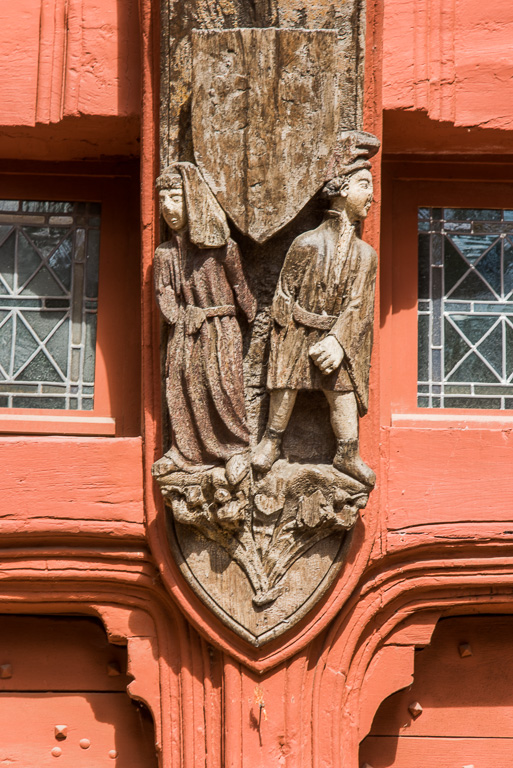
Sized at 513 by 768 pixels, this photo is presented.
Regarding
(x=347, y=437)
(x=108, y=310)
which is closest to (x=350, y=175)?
(x=347, y=437)

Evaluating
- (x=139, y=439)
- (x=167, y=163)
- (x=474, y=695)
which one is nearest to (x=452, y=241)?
(x=167, y=163)

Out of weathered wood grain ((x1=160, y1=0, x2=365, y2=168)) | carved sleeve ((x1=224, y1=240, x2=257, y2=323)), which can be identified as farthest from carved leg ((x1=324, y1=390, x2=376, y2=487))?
weathered wood grain ((x1=160, y1=0, x2=365, y2=168))

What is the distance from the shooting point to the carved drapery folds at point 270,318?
7.63ft

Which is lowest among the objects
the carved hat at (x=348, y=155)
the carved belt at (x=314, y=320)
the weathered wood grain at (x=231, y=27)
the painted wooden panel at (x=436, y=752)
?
the painted wooden panel at (x=436, y=752)

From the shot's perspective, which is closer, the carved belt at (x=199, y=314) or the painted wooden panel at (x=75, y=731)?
the carved belt at (x=199, y=314)

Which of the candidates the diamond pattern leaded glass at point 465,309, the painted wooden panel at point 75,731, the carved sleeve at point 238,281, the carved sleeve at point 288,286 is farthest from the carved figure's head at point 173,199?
the painted wooden panel at point 75,731

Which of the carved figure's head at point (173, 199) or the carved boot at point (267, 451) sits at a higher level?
the carved figure's head at point (173, 199)

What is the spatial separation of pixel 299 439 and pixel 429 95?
95cm

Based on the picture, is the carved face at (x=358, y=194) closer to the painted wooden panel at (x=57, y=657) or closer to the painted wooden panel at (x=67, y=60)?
the painted wooden panel at (x=67, y=60)

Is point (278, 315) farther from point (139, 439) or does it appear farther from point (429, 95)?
point (429, 95)

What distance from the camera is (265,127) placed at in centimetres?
233

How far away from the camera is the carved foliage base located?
235 cm

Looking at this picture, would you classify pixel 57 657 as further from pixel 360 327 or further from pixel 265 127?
pixel 265 127

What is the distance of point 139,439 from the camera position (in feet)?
8.19
